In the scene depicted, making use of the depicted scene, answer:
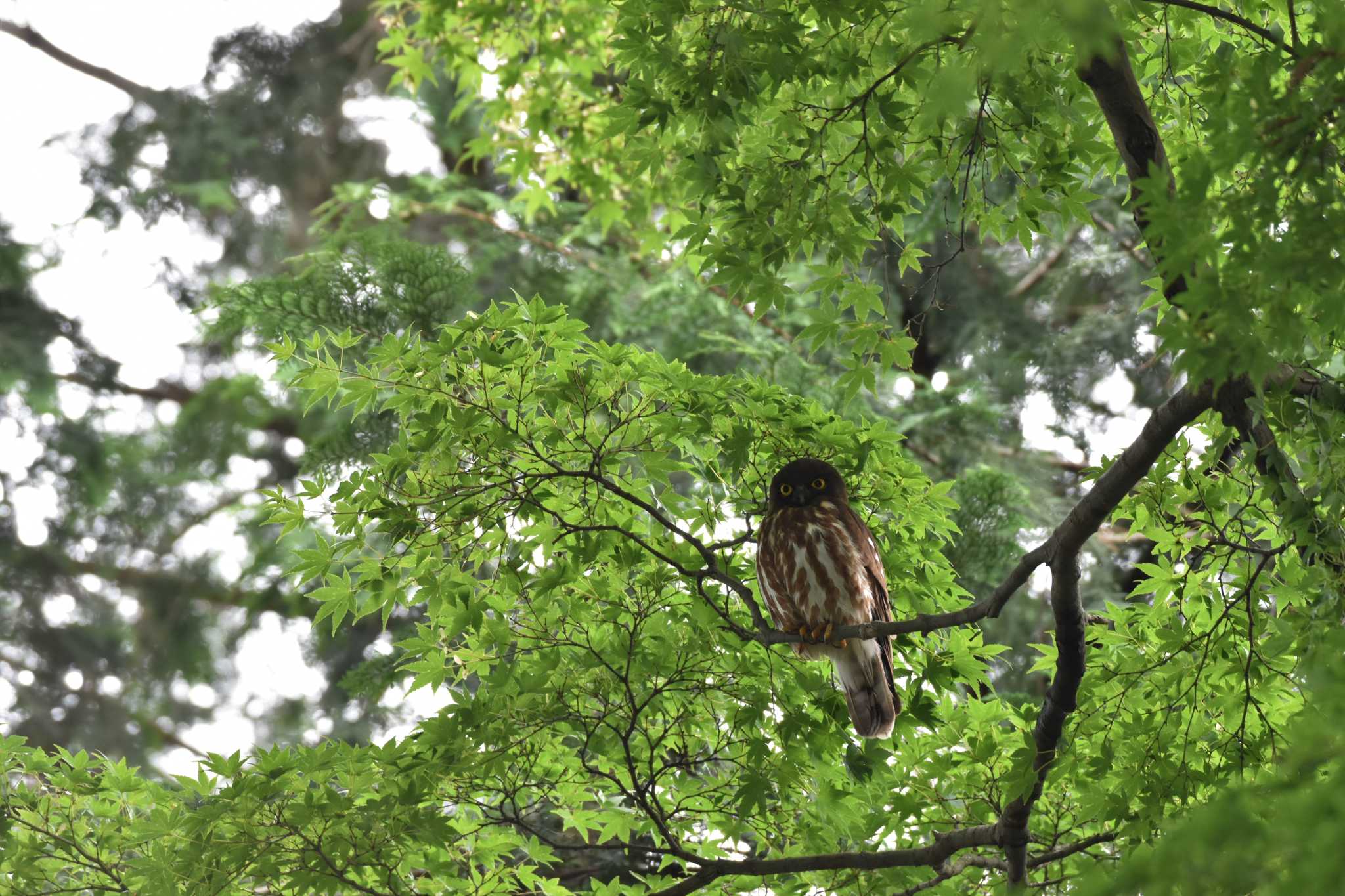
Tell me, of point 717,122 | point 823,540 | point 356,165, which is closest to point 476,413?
point 717,122

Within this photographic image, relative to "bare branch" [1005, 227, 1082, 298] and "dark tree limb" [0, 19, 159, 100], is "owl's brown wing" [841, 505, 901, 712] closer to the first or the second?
"bare branch" [1005, 227, 1082, 298]

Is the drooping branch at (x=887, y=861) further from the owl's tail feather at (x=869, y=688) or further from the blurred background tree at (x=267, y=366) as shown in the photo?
the blurred background tree at (x=267, y=366)

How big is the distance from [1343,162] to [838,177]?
4.78ft

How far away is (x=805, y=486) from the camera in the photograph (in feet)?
12.9

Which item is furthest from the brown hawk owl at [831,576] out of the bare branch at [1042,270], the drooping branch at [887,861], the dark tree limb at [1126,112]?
the bare branch at [1042,270]

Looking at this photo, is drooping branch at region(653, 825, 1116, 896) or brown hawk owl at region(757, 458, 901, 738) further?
brown hawk owl at region(757, 458, 901, 738)

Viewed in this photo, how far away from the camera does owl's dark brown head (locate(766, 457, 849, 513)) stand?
3828mm

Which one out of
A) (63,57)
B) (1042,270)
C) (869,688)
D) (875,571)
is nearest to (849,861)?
(869,688)

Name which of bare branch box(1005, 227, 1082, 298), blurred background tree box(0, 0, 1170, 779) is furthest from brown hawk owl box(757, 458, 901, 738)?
bare branch box(1005, 227, 1082, 298)

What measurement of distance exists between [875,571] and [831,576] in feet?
0.79

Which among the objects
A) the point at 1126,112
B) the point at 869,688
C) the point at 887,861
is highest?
the point at 1126,112

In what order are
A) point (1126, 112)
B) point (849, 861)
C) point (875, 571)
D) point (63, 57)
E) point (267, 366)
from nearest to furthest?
point (1126, 112)
point (849, 861)
point (875, 571)
point (267, 366)
point (63, 57)

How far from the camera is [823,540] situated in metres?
3.97

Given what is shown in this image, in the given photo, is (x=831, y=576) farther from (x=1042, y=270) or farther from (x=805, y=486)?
(x=1042, y=270)
